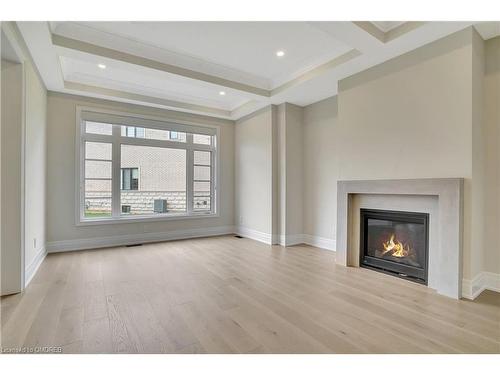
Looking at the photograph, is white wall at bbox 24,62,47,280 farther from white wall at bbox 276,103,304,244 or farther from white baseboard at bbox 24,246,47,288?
white wall at bbox 276,103,304,244

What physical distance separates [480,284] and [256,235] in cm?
352

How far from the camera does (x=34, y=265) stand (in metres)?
3.29

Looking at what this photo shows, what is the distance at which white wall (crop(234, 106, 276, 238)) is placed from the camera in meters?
5.03

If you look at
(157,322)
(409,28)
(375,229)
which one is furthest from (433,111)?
(157,322)

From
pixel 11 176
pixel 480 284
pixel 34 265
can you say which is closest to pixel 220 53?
pixel 11 176

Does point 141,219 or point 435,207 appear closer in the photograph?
point 435,207

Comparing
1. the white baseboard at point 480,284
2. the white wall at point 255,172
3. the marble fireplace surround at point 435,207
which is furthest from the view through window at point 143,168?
the white baseboard at point 480,284

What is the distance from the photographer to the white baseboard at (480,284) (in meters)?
2.52

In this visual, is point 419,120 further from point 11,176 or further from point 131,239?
point 131,239

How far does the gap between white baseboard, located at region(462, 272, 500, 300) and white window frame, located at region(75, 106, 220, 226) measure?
4.52m

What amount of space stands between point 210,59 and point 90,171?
3.02m

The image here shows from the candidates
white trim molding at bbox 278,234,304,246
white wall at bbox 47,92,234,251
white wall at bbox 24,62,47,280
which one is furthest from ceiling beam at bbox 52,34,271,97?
white trim molding at bbox 278,234,304,246

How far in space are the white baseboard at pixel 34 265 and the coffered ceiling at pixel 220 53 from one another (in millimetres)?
2548
